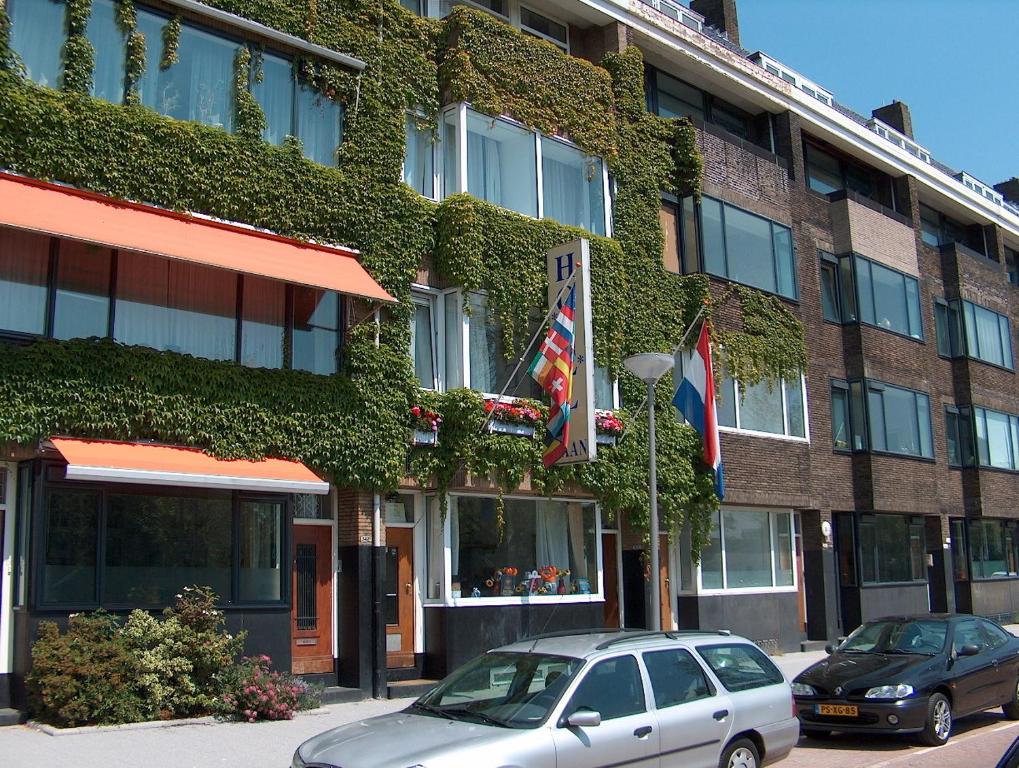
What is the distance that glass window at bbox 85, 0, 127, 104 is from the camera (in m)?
14.9

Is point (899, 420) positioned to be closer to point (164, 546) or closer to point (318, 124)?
point (318, 124)

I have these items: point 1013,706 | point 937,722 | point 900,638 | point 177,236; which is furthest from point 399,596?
point 1013,706

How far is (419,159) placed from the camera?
19125 mm

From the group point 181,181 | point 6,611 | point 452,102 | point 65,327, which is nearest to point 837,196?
point 452,102

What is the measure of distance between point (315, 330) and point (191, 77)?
13.5 feet

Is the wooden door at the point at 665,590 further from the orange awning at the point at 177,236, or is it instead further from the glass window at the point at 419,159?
the orange awning at the point at 177,236

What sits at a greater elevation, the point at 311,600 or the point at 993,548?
the point at 993,548

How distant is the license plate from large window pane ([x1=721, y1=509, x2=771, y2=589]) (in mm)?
9787

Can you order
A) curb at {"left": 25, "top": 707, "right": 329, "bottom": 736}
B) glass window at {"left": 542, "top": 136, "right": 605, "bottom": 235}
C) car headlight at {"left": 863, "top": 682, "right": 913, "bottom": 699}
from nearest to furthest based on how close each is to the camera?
curb at {"left": 25, "top": 707, "right": 329, "bottom": 736} < car headlight at {"left": 863, "top": 682, "right": 913, "bottom": 699} < glass window at {"left": 542, "top": 136, "right": 605, "bottom": 235}

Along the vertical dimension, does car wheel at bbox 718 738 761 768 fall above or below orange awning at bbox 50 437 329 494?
below

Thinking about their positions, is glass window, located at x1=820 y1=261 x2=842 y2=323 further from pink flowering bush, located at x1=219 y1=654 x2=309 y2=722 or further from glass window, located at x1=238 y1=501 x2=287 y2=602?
pink flowering bush, located at x1=219 y1=654 x2=309 y2=722

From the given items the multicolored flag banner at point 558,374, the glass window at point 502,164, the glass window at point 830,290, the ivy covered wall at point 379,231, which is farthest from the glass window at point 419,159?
the glass window at point 830,290

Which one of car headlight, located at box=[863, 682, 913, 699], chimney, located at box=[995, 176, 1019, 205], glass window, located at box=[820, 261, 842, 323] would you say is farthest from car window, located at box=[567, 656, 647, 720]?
chimney, located at box=[995, 176, 1019, 205]

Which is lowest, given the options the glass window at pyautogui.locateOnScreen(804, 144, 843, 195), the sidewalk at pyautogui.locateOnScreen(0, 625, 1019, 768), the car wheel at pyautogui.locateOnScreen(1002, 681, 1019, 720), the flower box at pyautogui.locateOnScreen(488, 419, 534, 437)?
the car wheel at pyautogui.locateOnScreen(1002, 681, 1019, 720)
